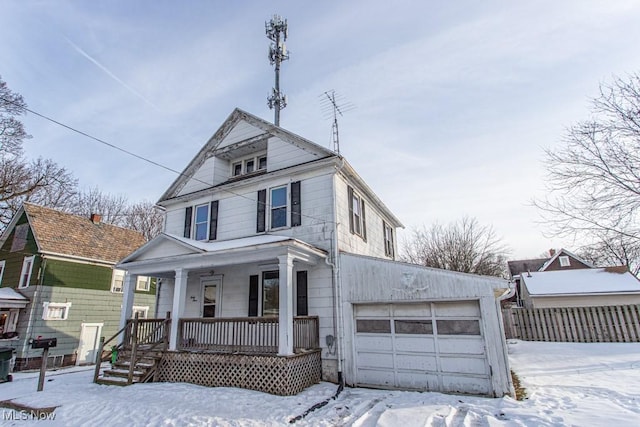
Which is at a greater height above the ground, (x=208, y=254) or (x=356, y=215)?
(x=356, y=215)

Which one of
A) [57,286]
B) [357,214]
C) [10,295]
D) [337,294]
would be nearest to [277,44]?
[357,214]

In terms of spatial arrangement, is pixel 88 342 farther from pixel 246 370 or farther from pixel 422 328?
pixel 422 328

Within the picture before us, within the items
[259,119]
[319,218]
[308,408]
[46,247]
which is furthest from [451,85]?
[46,247]

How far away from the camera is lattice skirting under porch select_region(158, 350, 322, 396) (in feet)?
25.4

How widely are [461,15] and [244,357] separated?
970 centimetres

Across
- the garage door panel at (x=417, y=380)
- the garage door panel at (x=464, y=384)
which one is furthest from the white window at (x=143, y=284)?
the garage door panel at (x=464, y=384)

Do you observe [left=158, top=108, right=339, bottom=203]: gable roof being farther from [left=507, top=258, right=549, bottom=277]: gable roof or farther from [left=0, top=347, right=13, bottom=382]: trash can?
[left=507, top=258, right=549, bottom=277]: gable roof

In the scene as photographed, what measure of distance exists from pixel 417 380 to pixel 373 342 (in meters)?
1.39

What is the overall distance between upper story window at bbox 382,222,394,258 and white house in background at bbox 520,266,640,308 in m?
10.5

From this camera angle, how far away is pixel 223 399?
7238 millimetres

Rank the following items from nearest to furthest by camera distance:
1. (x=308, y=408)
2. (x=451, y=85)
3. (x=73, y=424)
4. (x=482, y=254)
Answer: (x=73, y=424)
(x=308, y=408)
(x=451, y=85)
(x=482, y=254)

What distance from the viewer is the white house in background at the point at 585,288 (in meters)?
18.1

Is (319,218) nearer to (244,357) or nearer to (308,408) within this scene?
(244,357)

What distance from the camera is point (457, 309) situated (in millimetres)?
8109
